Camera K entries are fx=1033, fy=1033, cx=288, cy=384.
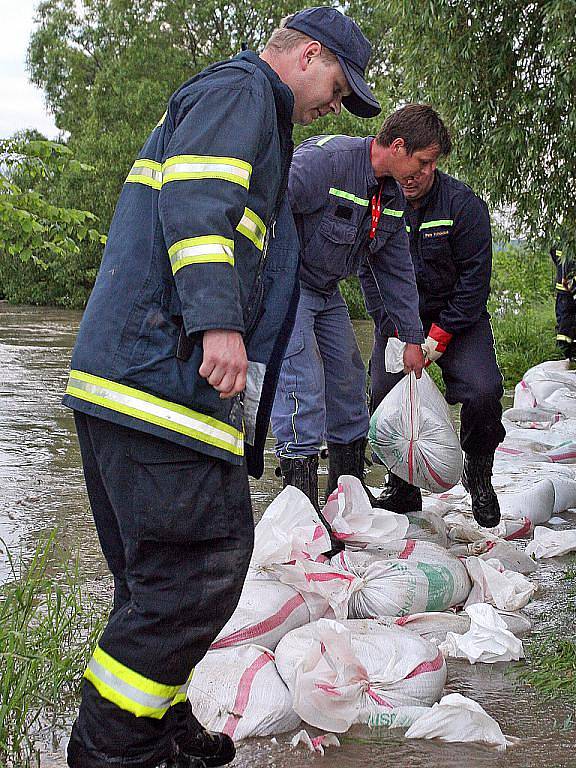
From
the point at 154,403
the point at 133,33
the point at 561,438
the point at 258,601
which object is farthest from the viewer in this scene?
the point at 133,33

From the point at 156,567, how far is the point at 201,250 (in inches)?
26.4

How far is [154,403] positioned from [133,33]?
30844 mm

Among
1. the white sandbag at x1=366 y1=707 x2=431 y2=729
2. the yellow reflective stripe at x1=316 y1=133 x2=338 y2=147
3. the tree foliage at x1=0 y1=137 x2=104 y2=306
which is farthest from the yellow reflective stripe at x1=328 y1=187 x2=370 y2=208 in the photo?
the tree foliage at x1=0 y1=137 x2=104 y2=306

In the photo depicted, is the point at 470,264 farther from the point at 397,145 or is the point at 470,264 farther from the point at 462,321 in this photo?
the point at 397,145

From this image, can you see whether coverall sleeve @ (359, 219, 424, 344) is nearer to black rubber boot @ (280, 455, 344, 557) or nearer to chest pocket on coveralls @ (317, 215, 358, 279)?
chest pocket on coveralls @ (317, 215, 358, 279)

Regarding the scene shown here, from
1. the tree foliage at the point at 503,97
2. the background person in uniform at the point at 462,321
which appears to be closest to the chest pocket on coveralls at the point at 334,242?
the background person in uniform at the point at 462,321

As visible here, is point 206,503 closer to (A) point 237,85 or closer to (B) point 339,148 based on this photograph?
(A) point 237,85

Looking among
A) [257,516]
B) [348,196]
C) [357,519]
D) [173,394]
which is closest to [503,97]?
[348,196]

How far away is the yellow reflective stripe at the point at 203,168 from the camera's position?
210cm

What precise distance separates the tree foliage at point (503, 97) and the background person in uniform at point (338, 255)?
2.35 meters

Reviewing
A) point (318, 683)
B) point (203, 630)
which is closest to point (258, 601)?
point (318, 683)

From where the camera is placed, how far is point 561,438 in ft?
22.6

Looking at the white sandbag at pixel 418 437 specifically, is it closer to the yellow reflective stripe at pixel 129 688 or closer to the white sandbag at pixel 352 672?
the white sandbag at pixel 352 672

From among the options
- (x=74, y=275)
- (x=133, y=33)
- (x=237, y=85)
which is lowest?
(x=74, y=275)
